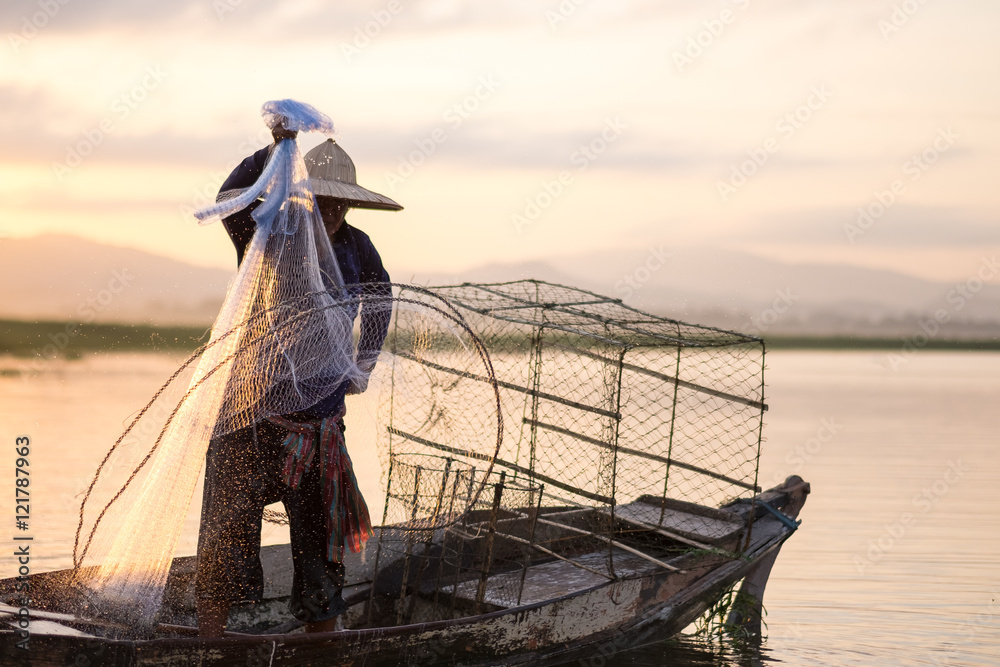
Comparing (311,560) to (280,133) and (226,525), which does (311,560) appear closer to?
(226,525)

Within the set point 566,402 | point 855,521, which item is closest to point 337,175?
point 566,402

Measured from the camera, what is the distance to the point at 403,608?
506 cm

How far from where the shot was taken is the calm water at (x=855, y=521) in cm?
611

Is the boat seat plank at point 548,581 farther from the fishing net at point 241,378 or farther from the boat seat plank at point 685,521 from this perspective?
the fishing net at point 241,378

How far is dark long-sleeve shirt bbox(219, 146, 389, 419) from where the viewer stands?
4262mm

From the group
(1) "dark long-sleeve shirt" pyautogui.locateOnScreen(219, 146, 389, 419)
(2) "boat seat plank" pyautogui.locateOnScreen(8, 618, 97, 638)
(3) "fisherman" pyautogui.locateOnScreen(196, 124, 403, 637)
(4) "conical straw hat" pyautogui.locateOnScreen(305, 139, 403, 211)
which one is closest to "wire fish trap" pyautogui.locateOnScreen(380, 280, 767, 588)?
(1) "dark long-sleeve shirt" pyautogui.locateOnScreen(219, 146, 389, 419)

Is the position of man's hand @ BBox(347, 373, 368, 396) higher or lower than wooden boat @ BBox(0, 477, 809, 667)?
higher

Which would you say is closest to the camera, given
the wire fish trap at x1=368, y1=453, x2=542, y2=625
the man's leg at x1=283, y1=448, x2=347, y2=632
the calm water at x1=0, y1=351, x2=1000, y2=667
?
the man's leg at x1=283, y1=448, x2=347, y2=632

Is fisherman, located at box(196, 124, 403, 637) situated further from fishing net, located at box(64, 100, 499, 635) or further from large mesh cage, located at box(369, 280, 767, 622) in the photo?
large mesh cage, located at box(369, 280, 767, 622)

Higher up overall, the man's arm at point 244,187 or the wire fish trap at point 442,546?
the man's arm at point 244,187

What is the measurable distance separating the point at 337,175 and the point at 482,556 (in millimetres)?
2149

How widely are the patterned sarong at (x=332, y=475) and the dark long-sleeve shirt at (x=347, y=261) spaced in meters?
0.08

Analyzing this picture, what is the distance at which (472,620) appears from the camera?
14.8 ft

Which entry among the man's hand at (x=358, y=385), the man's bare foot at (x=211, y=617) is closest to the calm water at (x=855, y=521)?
the man's hand at (x=358, y=385)
